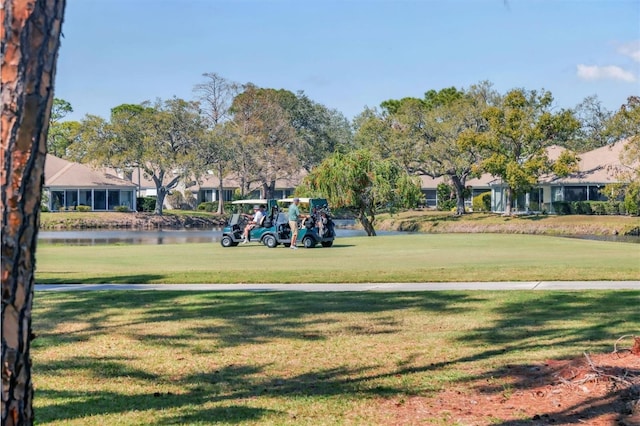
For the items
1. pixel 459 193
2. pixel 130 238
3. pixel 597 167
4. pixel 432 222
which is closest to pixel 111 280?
pixel 130 238

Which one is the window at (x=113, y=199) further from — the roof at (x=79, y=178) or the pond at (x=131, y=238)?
the pond at (x=131, y=238)

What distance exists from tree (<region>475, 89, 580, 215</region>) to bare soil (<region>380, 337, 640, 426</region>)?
52.6 metres

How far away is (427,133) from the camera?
7025cm

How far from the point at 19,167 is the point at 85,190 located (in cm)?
7915

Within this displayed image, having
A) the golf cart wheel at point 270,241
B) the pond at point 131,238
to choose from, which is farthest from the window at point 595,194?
the golf cart wheel at point 270,241

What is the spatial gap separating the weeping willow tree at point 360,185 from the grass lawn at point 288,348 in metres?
28.3

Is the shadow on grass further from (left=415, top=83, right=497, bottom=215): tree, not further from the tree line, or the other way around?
(left=415, top=83, right=497, bottom=215): tree

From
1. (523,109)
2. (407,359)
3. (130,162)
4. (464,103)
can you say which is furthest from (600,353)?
(130,162)

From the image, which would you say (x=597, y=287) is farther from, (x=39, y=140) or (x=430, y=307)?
(x=39, y=140)

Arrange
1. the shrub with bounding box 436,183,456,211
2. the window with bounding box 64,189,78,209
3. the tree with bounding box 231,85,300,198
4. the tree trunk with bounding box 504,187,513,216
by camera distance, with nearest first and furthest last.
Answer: the tree trunk with bounding box 504,187,513,216 → the window with bounding box 64,189,78,209 → the shrub with bounding box 436,183,456,211 → the tree with bounding box 231,85,300,198

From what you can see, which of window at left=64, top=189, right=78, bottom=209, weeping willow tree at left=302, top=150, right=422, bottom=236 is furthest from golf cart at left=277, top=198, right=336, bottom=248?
window at left=64, top=189, right=78, bottom=209

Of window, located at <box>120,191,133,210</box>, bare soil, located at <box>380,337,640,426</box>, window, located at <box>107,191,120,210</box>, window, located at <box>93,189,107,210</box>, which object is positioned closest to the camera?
bare soil, located at <box>380,337,640,426</box>

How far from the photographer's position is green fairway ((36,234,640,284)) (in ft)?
59.9

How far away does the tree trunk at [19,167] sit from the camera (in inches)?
171
